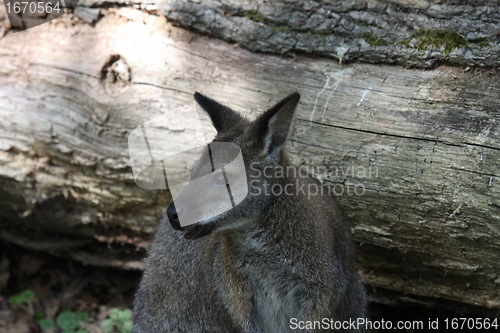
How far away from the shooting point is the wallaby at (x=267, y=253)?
3.30 meters

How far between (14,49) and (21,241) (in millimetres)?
2150

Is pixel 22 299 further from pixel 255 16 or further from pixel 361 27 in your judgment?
pixel 361 27

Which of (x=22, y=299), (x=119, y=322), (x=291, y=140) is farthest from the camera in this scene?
(x=22, y=299)

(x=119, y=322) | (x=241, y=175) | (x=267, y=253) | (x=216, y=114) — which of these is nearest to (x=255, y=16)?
(x=216, y=114)

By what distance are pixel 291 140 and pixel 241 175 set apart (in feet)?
4.09

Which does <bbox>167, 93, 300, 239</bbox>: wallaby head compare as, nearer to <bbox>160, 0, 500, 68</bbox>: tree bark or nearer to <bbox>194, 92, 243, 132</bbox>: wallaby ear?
<bbox>194, 92, 243, 132</bbox>: wallaby ear

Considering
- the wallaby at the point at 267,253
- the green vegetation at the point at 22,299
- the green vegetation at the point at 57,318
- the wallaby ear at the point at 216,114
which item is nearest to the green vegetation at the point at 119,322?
the green vegetation at the point at 57,318

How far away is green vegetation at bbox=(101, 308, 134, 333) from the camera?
14.8 feet

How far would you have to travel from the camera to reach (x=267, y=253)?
3.38 metres

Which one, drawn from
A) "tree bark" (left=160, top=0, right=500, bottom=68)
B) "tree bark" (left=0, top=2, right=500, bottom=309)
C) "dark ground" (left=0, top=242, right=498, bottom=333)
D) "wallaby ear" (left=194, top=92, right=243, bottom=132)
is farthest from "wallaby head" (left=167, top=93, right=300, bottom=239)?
"dark ground" (left=0, top=242, right=498, bottom=333)

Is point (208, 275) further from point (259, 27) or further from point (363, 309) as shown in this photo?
point (259, 27)

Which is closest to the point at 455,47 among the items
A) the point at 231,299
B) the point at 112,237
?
the point at 231,299

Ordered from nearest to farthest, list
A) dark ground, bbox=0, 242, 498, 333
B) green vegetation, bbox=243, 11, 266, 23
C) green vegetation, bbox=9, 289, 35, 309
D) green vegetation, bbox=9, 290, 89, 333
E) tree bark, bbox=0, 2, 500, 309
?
tree bark, bbox=0, 2, 500, 309 → green vegetation, bbox=243, 11, 266, 23 → green vegetation, bbox=9, 290, 89, 333 → dark ground, bbox=0, 242, 498, 333 → green vegetation, bbox=9, 289, 35, 309

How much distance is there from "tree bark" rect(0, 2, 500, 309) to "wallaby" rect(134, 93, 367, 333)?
628 mm
